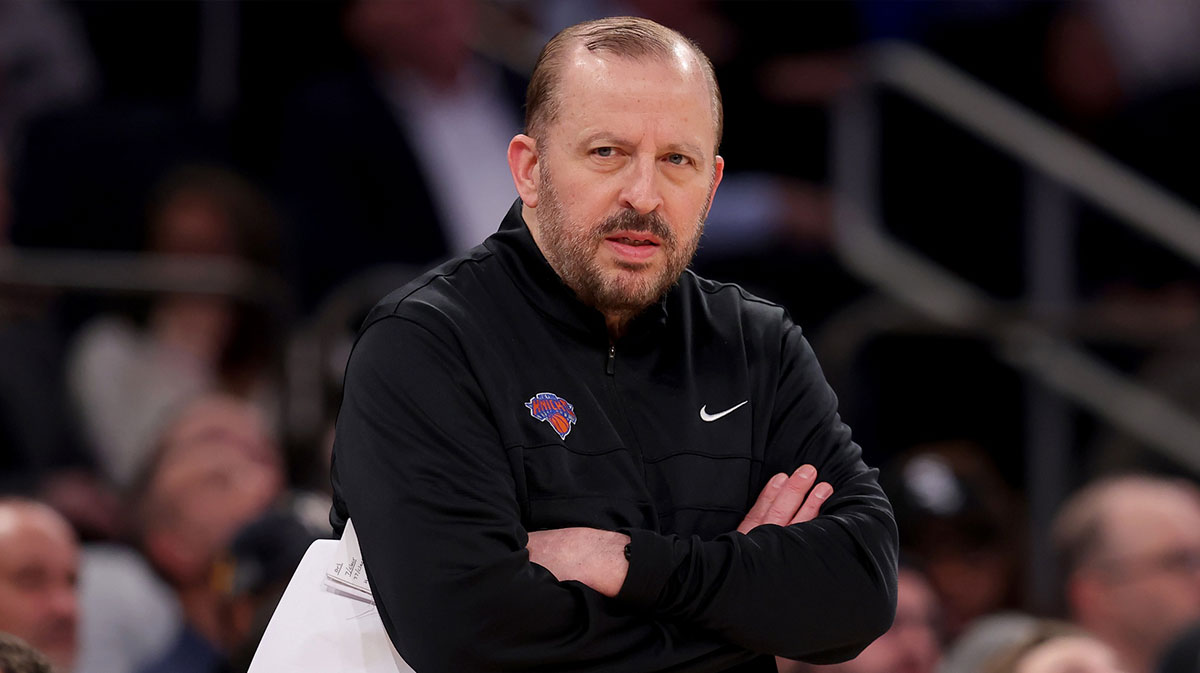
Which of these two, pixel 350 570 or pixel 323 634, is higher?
pixel 350 570

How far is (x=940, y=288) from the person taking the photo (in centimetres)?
689

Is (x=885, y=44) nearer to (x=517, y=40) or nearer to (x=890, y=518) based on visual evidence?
(x=517, y=40)

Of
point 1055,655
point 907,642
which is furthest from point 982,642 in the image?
point 1055,655

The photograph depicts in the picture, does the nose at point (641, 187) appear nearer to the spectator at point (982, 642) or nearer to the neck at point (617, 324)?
the neck at point (617, 324)

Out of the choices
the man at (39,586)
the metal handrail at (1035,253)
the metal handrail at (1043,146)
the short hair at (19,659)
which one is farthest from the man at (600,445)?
the metal handrail at (1043,146)

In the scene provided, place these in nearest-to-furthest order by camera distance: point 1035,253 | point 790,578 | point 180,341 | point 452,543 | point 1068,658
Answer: point 452,543
point 790,578
point 1068,658
point 180,341
point 1035,253

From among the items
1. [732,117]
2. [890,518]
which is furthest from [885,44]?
[890,518]

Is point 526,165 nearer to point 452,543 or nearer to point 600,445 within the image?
point 600,445

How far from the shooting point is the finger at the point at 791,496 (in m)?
2.79

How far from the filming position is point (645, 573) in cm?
259

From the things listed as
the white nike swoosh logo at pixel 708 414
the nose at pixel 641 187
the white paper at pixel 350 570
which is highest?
the nose at pixel 641 187

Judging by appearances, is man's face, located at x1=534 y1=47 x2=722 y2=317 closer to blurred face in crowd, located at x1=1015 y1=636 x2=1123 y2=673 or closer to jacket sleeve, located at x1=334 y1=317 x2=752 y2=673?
jacket sleeve, located at x1=334 y1=317 x2=752 y2=673

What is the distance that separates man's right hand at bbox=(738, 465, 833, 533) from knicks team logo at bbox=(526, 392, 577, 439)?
1.11ft

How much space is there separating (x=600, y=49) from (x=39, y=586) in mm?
2560
